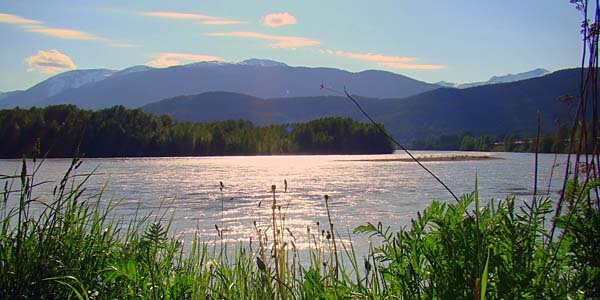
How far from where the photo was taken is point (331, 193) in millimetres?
21250

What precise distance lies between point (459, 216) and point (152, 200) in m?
16.3

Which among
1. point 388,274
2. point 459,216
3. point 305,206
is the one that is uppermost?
point 459,216

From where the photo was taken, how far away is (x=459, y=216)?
181 cm

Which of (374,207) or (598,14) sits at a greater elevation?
(598,14)

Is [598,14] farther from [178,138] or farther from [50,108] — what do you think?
[178,138]

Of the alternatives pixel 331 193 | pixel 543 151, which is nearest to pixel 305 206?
pixel 331 193

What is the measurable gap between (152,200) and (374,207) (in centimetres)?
630

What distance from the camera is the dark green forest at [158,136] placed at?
59.5 m

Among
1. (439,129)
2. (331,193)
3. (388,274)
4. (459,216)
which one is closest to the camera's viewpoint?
(459,216)

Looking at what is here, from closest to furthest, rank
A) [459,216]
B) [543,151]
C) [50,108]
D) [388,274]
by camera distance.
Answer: [459,216]
[388,274]
[50,108]
[543,151]

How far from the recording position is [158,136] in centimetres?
7588

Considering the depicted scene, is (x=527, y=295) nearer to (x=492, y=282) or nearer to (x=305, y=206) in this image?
(x=492, y=282)

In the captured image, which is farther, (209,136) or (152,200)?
(209,136)

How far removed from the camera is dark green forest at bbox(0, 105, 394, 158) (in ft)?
195
